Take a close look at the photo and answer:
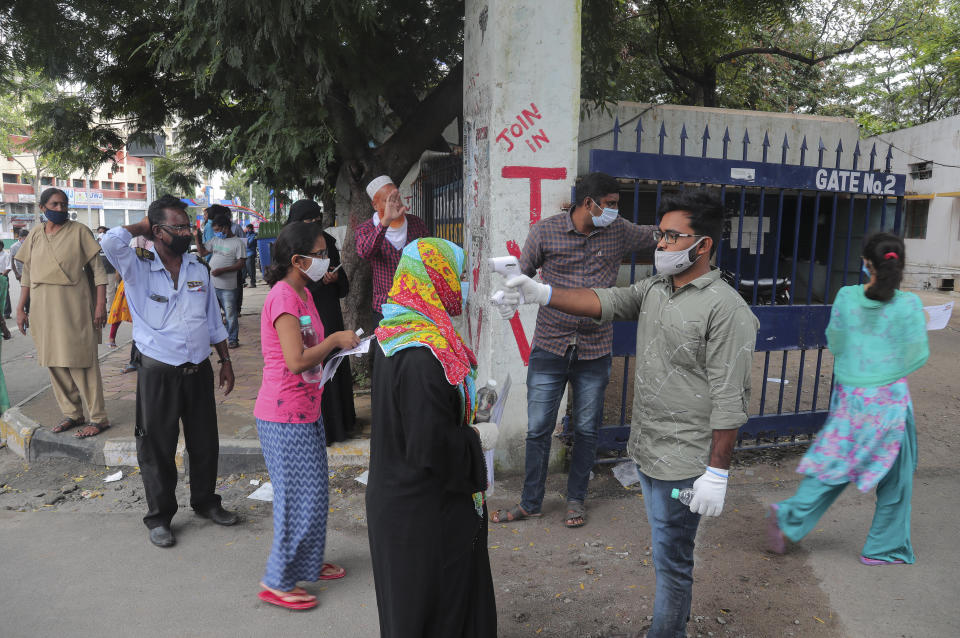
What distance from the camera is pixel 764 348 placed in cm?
445

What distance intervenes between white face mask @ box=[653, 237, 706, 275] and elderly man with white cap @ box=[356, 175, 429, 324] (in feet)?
7.95

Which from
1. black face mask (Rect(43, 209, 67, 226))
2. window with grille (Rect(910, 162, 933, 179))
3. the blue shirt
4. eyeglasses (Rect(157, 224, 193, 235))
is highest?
window with grille (Rect(910, 162, 933, 179))

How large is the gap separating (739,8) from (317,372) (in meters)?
6.75

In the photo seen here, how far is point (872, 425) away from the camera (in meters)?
3.25

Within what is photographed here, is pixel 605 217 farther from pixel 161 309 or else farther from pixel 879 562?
pixel 161 309

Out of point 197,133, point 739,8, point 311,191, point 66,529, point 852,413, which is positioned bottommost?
point 66,529

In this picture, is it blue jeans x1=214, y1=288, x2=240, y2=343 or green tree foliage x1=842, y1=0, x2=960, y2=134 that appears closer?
blue jeans x1=214, y1=288, x2=240, y2=343

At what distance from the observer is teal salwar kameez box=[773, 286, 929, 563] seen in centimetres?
321

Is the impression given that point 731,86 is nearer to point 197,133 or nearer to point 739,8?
point 739,8

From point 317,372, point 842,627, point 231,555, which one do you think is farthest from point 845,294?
point 231,555

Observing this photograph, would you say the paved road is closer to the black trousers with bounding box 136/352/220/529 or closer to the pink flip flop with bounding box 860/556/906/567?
the black trousers with bounding box 136/352/220/529

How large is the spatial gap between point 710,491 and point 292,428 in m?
1.88

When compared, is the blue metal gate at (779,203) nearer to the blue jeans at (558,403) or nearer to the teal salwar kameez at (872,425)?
the blue jeans at (558,403)

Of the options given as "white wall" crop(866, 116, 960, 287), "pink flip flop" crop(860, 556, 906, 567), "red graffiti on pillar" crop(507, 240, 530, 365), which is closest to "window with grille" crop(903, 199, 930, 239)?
"white wall" crop(866, 116, 960, 287)
